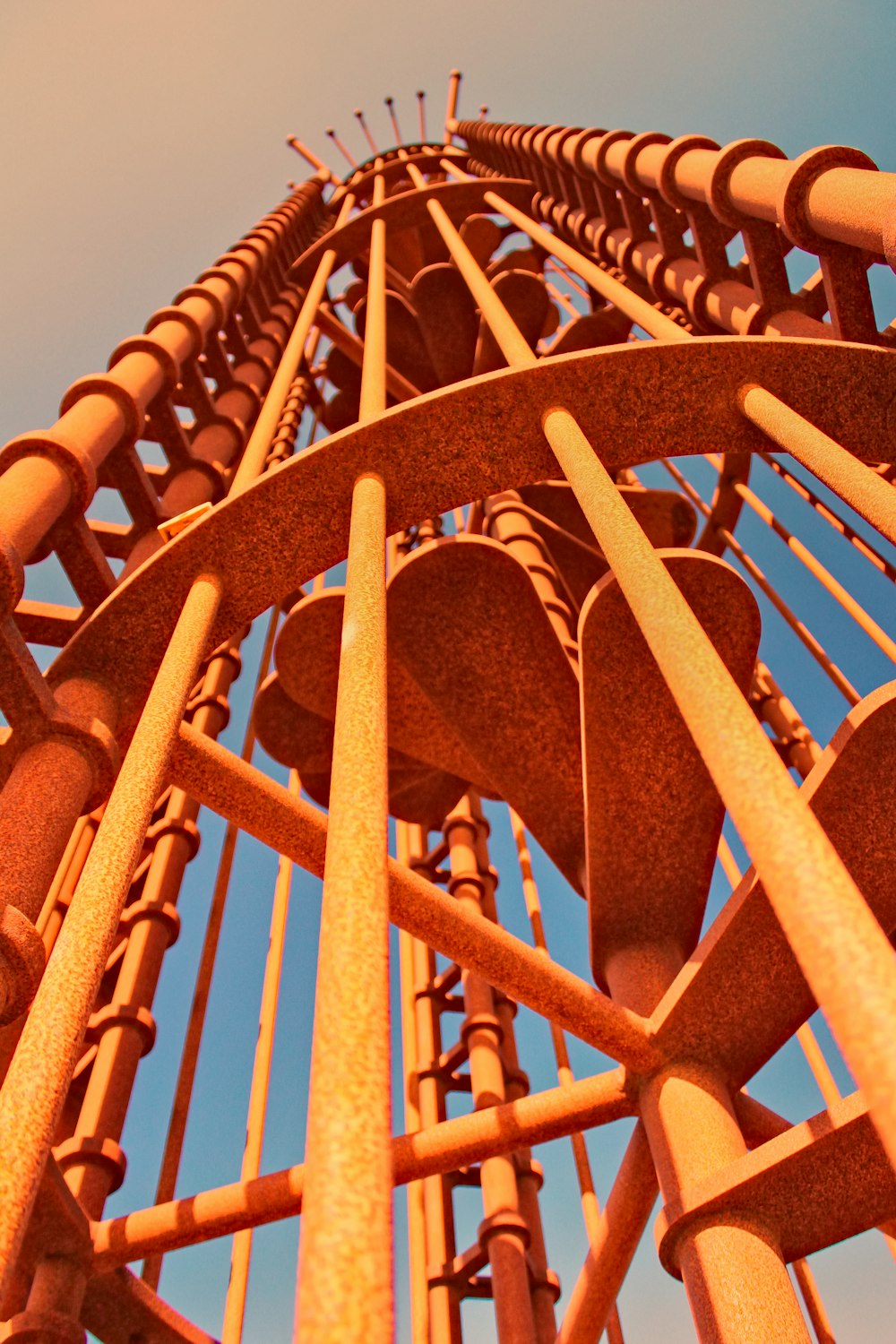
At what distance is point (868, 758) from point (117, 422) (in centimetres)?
342

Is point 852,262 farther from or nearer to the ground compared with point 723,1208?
farther from the ground

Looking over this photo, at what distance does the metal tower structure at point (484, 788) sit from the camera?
162 centimetres

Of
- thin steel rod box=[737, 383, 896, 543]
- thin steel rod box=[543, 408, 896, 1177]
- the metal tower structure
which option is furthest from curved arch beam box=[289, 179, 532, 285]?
thin steel rod box=[543, 408, 896, 1177]

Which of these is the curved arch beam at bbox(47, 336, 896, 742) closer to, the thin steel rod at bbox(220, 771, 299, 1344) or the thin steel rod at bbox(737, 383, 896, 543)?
the thin steel rod at bbox(737, 383, 896, 543)

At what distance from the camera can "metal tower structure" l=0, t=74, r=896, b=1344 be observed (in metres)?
1.62

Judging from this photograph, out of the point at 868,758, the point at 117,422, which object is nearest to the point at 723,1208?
the point at 868,758

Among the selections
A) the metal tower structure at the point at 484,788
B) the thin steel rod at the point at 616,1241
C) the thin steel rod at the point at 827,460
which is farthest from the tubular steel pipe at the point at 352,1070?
the thin steel rod at the point at 616,1241

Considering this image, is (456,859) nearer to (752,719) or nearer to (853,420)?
(853,420)

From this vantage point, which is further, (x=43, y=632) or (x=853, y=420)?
(x=43, y=632)

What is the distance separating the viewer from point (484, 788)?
634cm

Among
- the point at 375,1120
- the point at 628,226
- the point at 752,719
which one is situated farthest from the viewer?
the point at 628,226

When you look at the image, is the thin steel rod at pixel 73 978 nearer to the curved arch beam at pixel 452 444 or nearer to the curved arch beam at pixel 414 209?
the curved arch beam at pixel 452 444

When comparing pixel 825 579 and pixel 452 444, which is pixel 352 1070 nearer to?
pixel 452 444

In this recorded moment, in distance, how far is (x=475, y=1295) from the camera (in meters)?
6.05
